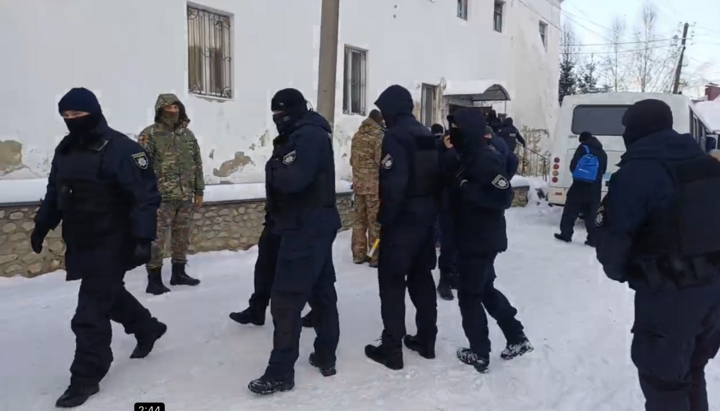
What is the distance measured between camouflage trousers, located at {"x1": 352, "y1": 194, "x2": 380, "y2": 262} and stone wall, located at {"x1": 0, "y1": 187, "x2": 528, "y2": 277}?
1443mm

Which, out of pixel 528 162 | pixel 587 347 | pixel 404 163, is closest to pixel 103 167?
pixel 404 163

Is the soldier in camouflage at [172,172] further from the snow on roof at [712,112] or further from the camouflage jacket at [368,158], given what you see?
the snow on roof at [712,112]

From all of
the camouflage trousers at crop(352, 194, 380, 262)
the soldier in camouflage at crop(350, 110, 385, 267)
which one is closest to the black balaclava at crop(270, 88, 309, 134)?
the soldier in camouflage at crop(350, 110, 385, 267)

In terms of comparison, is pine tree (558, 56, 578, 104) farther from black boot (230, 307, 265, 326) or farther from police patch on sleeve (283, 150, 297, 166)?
police patch on sleeve (283, 150, 297, 166)

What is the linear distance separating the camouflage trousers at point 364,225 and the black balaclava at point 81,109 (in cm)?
369

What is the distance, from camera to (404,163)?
3.85m

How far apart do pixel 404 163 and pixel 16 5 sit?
435 cm

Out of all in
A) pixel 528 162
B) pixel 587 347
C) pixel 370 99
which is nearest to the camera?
pixel 587 347

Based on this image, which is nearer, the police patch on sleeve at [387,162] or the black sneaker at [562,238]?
the police patch on sleeve at [387,162]

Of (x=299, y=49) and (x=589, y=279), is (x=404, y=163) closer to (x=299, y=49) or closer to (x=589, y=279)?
(x=589, y=279)

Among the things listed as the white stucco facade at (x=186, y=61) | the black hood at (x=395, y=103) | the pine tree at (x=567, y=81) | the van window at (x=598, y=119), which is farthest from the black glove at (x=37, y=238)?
the pine tree at (x=567, y=81)

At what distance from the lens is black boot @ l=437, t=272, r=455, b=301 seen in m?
5.78

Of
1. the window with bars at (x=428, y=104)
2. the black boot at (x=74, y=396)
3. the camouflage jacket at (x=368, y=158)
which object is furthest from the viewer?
the window with bars at (x=428, y=104)

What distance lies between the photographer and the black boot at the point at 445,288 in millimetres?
5777
